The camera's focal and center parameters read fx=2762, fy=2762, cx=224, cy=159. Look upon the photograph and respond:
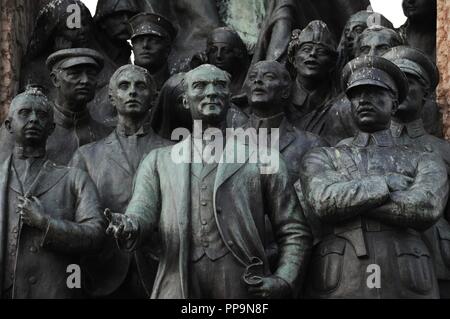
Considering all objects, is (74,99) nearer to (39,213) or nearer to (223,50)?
(223,50)

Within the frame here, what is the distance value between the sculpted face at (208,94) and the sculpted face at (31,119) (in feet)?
3.96

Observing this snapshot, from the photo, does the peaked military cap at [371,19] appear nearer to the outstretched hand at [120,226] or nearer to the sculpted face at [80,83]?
the sculpted face at [80,83]

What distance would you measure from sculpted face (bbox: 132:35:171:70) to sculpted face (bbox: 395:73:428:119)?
2.36 metres

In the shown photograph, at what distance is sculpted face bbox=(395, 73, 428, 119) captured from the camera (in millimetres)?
21578

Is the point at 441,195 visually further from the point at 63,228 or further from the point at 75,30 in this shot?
the point at 75,30

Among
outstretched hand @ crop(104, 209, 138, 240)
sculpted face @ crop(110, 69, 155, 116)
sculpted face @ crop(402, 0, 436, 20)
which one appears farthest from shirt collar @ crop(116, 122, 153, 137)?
sculpted face @ crop(402, 0, 436, 20)

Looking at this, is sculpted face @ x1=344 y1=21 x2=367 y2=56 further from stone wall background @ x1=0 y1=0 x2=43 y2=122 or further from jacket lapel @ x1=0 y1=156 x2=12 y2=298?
jacket lapel @ x1=0 y1=156 x2=12 y2=298

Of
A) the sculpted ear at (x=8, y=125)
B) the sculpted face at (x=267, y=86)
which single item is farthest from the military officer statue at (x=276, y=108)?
the sculpted ear at (x=8, y=125)

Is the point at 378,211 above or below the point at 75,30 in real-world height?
below

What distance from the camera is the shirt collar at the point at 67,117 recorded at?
22281 millimetres

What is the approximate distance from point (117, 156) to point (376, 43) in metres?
2.36

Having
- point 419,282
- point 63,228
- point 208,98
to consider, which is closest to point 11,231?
point 63,228
